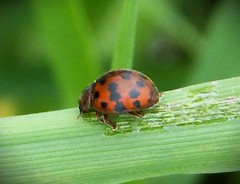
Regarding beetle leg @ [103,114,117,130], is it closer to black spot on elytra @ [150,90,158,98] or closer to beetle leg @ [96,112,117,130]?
beetle leg @ [96,112,117,130]

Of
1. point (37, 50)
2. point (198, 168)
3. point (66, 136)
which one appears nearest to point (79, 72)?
point (37, 50)

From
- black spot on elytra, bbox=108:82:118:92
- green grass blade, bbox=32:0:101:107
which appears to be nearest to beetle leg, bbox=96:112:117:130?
black spot on elytra, bbox=108:82:118:92

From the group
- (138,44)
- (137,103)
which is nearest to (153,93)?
(137,103)

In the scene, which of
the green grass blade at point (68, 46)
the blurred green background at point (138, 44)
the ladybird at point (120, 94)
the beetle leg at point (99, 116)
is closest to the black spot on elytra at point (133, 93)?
the ladybird at point (120, 94)

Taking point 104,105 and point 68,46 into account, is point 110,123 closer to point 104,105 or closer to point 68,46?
point 104,105

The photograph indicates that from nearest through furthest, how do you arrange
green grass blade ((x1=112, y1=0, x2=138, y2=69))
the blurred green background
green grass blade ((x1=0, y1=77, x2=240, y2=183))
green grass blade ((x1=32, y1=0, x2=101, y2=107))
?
1. green grass blade ((x1=0, y1=77, x2=240, y2=183))
2. green grass blade ((x1=112, y1=0, x2=138, y2=69))
3. green grass blade ((x1=32, y1=0, x2=101, y2=107))
4. the blurred green background

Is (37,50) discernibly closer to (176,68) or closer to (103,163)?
(176,68)

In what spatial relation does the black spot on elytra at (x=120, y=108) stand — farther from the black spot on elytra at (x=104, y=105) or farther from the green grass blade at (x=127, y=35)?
the green grass blade at (x=127, y=35)
